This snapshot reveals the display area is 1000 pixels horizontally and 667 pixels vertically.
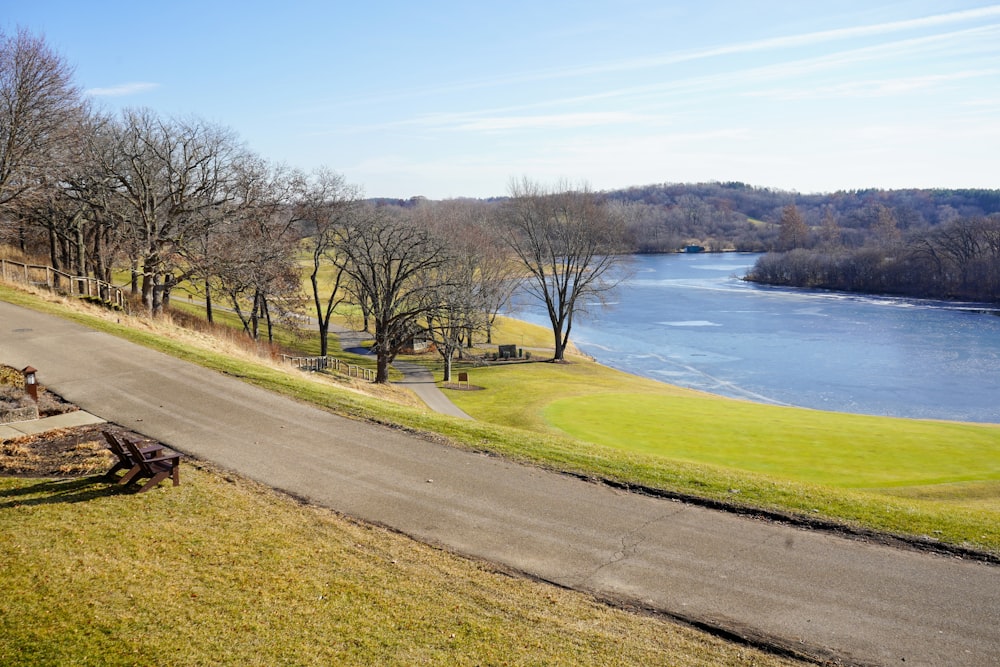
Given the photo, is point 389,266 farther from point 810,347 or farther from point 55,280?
point 810,347

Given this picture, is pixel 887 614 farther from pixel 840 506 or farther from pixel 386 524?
pixel 386 524

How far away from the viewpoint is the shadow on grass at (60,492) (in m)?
10.7

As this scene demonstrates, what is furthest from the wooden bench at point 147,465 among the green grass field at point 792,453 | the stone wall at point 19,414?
the green grass field at point 792,453

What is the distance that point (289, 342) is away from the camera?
5047 centimetres

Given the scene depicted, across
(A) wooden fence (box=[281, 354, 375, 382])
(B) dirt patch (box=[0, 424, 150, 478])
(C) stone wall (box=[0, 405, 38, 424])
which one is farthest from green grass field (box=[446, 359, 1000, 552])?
(C) stone wall (box=[0, 405, 38, 424])

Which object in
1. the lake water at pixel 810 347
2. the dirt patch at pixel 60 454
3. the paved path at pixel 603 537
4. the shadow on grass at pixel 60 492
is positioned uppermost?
the dirt patch at pixel 60 454

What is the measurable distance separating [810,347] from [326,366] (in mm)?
38598

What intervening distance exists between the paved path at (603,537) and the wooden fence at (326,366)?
1705cm

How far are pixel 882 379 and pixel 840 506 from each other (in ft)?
126

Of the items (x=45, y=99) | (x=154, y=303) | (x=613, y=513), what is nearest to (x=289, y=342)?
(x=154, y=303)

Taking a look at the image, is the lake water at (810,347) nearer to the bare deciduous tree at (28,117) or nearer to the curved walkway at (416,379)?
the curved walkway at (416,379)

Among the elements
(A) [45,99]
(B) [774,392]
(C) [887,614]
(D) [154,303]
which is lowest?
(B) [774,392]

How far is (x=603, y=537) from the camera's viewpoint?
417 inches

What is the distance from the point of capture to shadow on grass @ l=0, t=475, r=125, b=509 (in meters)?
10.7
